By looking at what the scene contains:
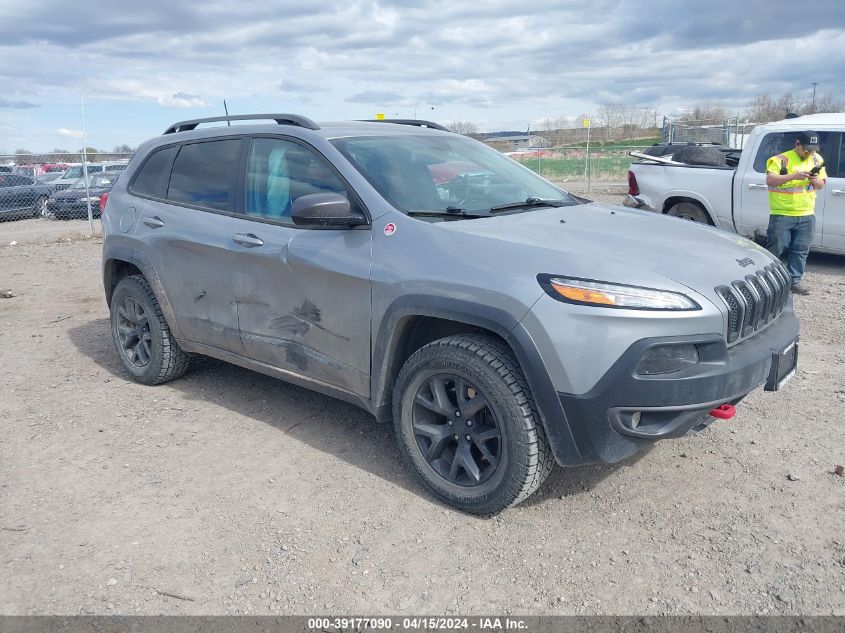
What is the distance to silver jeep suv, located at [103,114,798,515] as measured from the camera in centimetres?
313

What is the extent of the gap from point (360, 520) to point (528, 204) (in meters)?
1.95

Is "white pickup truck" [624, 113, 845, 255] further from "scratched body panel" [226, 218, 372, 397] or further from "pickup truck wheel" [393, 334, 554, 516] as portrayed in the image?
"pickup truck wheel" [393, 334, 554, 516]

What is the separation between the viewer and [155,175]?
17.6ft

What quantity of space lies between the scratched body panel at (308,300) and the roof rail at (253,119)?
0.65m

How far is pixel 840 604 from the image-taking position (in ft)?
9.36

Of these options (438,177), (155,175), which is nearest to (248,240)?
(438,177)

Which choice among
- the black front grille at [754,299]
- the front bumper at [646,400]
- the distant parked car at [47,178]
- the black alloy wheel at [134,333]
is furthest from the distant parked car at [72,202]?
the front bumper at [646,400]

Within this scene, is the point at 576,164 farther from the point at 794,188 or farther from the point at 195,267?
the point at 195,267

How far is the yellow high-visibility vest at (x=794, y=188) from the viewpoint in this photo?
7762 mm

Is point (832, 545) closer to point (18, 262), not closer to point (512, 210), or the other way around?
point (512, 210)

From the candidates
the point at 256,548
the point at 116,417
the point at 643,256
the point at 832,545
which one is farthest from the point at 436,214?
the point at 116,417

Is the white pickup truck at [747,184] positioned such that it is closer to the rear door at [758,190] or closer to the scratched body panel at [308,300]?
the rear door at [758,190]

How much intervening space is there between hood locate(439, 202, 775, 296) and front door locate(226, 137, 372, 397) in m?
0.63

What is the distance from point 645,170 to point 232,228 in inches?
288
